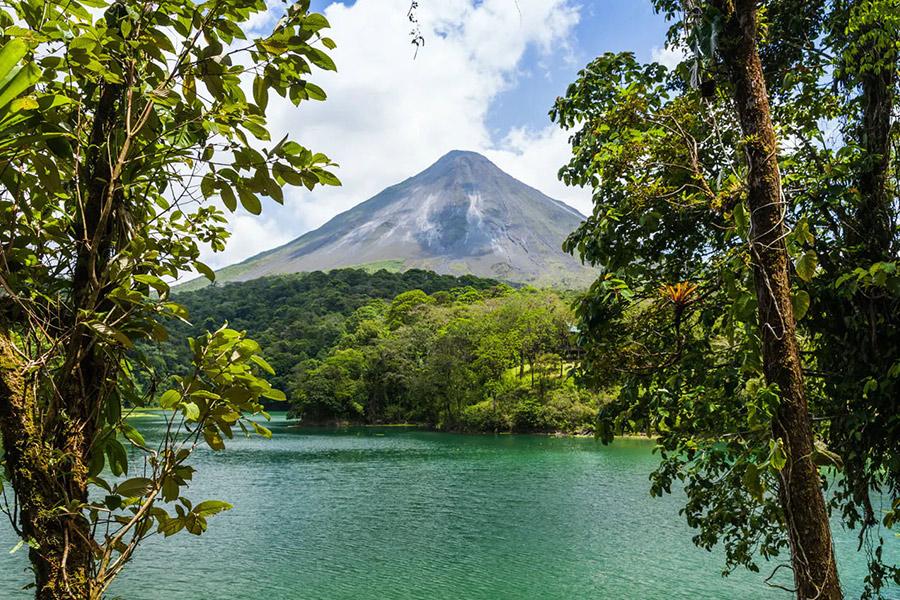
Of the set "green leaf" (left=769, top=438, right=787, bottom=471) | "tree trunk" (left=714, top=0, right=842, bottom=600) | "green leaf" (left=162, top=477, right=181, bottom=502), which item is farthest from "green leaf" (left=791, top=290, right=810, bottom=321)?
"green leaf" (left=162, top=477, right=181, bottom=502)

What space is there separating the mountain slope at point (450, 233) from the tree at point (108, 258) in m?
129

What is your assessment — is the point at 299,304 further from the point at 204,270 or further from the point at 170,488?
the point at 170,488

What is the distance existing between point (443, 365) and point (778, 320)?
1590 inches

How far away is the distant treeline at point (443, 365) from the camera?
38625 millimetres

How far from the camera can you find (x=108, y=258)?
114 cm

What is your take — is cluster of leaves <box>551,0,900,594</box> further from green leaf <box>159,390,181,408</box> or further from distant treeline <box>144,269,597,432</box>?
distant treeline <box>144,269,597,432</box>

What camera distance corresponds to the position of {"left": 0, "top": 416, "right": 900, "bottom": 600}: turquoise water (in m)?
9.61

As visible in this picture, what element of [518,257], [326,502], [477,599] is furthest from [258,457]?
[518,257]

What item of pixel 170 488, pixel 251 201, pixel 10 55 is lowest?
pixel 170 488

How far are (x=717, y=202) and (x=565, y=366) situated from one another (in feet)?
136

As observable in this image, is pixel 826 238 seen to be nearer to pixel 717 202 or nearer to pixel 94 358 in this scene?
pixel 717 202

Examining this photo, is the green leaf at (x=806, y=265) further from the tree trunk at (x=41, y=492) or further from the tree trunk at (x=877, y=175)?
the tree trunk at (x=41, y=492)

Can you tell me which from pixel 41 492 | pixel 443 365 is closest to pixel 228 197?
pixel 41 492

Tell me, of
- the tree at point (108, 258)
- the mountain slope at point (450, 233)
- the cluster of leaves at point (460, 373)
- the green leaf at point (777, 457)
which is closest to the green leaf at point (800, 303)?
the green leaf at point (777, 457)
